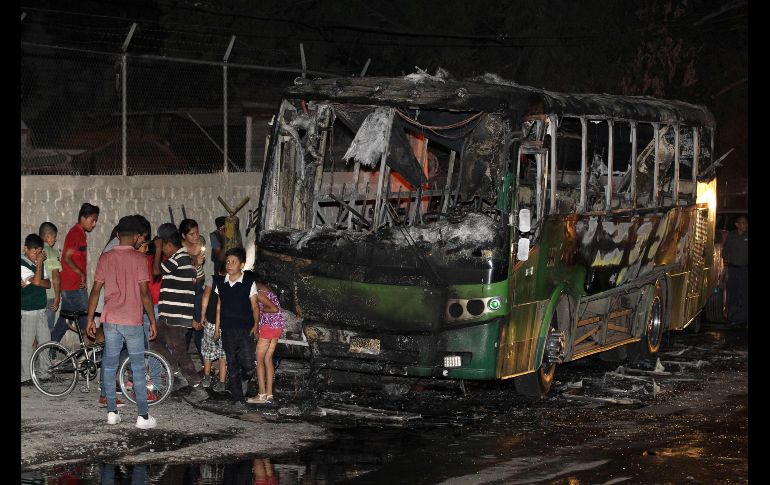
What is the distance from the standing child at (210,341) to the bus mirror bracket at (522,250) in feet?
9.95

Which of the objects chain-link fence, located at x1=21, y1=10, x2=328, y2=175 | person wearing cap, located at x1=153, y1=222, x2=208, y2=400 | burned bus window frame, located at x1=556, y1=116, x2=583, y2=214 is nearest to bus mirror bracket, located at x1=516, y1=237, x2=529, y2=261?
burned bus window frame, located at x1=556, y1=116, x2=583, y2=214

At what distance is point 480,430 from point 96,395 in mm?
3894

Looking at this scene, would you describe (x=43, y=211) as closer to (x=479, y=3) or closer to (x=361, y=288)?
(x=361, y=288)

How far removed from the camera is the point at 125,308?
1150 centimetres

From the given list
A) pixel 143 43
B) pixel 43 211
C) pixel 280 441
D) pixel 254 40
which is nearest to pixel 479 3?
pixel 254 40

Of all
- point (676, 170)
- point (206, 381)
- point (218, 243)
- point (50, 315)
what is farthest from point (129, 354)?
point (676, 170)

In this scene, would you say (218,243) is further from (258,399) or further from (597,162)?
(258,399)

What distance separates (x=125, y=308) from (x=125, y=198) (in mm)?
6323

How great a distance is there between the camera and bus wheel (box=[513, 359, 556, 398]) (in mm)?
14195

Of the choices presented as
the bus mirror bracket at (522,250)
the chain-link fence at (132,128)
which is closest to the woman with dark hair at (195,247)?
the chain-link fence at (132,128)

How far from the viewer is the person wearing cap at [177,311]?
13.8 meters

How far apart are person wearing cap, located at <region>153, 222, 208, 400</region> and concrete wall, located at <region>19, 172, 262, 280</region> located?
82.6 inches

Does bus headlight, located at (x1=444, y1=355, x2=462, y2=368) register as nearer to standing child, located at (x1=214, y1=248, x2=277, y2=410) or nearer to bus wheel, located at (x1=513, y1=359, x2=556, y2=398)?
bus wheel, located at (x1=513, y1=359, x2=556, y2=398)

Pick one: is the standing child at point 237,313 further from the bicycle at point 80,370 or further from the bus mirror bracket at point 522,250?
the bus mirror bracket at point 522,250
